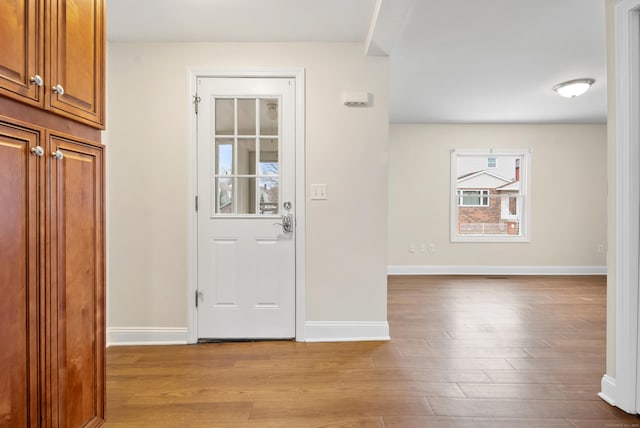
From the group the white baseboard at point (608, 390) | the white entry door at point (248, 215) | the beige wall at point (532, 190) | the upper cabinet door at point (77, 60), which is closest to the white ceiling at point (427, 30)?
the white entry door at point (248, 215)

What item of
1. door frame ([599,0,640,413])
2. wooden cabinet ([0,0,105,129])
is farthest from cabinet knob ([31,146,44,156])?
door frame ([599,0,640,413])

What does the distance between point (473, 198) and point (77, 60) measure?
18.5ft

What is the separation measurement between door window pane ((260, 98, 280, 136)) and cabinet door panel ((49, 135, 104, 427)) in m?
1.34

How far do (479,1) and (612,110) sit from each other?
1.08 m

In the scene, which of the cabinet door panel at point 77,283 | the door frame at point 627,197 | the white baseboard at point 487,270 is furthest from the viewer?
the white baseboard at point 487,270

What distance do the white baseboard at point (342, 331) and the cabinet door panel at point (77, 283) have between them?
146 centimetres

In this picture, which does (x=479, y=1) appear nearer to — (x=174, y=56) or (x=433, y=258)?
(x=174, y=56)

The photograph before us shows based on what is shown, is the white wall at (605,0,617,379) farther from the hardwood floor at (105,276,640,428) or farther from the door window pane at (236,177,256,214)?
the door window pane at (236,177,256,214)

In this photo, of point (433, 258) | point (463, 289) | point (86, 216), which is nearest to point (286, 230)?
point (86, 216)

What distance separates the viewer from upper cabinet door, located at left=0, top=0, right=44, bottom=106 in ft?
3.65

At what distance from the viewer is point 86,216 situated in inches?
58.7

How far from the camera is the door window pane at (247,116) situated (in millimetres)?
2715

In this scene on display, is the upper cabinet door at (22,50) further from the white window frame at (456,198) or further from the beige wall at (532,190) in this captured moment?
the white window frame at (456,198)

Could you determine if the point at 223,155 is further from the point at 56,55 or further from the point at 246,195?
the point at 56,55
